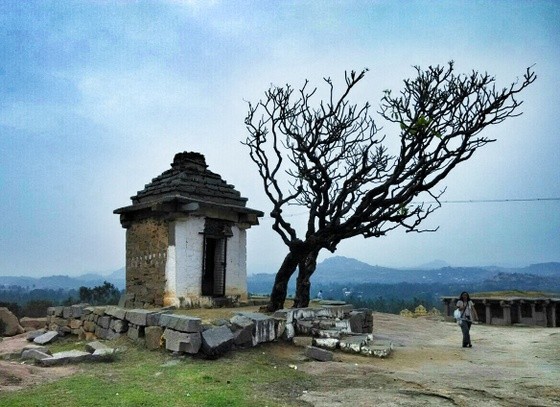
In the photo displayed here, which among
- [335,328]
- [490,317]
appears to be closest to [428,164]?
[335,328]

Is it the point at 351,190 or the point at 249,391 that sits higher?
the point at 351,190

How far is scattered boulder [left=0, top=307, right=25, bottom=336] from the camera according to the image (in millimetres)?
18141

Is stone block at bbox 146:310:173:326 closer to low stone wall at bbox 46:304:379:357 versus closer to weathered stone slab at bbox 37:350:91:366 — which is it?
low stone wall at bbox 46:304:379:357

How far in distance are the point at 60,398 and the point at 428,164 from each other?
11.5 metres

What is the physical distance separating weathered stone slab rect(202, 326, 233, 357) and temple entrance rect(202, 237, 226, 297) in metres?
6.02

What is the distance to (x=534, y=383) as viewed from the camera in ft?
25.6

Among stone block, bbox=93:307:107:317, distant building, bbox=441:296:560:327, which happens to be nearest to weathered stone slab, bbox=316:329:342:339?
stone block, bbox=93:307:107:317

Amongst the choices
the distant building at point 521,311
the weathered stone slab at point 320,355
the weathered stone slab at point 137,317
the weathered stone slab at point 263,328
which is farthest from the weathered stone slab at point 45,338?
the distant building at point 521,311

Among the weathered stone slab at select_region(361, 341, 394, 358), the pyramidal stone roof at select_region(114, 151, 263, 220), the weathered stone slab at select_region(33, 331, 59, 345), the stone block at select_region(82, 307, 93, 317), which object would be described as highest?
the pyramidal stone roof at select_region(114, 151, 263, 220)

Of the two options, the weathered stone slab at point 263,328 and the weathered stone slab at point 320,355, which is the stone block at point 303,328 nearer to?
the weathered stone slab at point 263,328

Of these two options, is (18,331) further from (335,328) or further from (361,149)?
(361,149)

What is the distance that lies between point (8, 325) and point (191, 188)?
996 centimetres

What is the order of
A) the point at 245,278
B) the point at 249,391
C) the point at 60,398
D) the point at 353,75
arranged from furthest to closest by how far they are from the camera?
the point at 245,278 < the point at 353,75 < the point at 249,391 < the point at 60,398

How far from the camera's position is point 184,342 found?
31.3 ft
